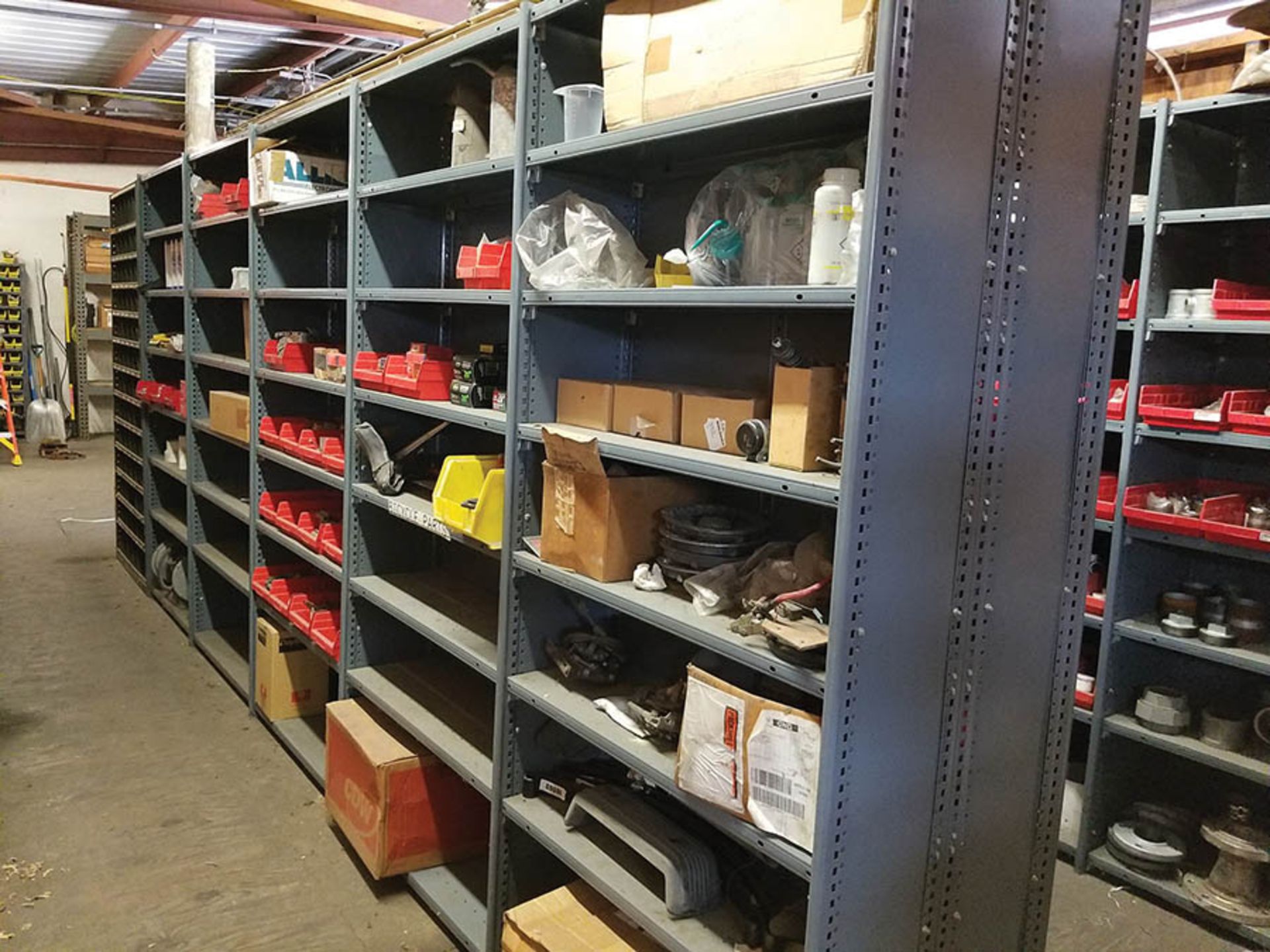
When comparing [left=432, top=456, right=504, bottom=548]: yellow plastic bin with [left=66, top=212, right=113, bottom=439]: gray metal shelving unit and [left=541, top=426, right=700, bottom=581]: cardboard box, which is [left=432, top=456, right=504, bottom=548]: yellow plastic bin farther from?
[left=66, top=212, right=113, bottom=439]: gray metal shelving unit

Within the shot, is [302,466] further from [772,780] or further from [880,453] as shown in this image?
[880,453]

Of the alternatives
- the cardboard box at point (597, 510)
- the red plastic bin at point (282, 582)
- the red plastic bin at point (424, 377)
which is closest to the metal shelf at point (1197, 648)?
the cardboard box at point (597, 510)

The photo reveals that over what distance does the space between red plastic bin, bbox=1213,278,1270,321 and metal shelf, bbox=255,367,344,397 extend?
2.45 meters

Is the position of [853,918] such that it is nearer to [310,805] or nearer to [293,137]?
[310,805]

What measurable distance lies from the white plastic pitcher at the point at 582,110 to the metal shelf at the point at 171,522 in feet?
10.9

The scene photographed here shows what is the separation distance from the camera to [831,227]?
144 cm

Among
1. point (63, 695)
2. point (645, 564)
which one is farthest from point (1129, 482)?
point (63, 695)

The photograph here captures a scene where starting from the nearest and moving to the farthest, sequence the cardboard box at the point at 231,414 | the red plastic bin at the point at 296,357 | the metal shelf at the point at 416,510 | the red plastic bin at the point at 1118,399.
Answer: the metal shelf at the point at 416,510 < the red plastic bin at the point at 1118,399 < the red plastic bin at the point at 296,357 < the cardboard box at the point at 231,414

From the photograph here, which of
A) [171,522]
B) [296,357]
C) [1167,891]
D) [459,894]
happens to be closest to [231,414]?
[296,357]

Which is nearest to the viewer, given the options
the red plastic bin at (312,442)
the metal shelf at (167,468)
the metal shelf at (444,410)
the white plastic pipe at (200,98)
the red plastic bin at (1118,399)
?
the metal shelf at (444,410)

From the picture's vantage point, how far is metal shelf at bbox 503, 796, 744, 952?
5.60ft

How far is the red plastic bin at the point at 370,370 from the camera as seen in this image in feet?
8.85

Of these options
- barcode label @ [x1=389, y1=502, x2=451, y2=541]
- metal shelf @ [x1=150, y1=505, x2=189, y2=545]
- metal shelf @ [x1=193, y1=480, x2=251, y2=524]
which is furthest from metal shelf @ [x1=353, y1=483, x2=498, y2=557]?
metal shelf @ [x1=150, y1=505, x2=189, y2=545]

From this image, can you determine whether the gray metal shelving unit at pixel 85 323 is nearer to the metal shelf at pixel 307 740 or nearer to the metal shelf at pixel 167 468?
the metal shelf at pixel 167 468
